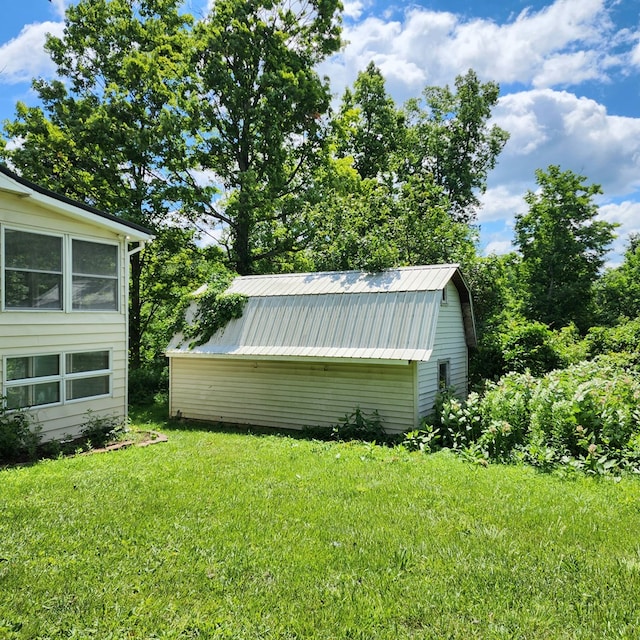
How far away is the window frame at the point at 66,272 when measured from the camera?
8.52 m

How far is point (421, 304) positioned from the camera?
10578mm

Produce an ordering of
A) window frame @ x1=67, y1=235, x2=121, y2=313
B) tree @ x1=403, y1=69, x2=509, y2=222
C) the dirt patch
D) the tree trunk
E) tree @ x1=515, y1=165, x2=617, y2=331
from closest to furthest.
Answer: the dirt patch
window frame @ x1=67, y1=235, x2=121, y2=313
the tree trunk
tree @ x1=515, y1=165, x2=617, y2=331
tree @ x1=403, y1=69, x2=509, y2=222

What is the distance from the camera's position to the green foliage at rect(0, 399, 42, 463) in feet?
25.8

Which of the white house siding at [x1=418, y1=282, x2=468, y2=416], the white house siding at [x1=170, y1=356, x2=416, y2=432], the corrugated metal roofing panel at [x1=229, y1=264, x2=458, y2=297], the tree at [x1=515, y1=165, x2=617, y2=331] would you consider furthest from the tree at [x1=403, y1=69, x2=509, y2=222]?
the white house siding at [x1=170, y1=356, x2=416, y2=432]

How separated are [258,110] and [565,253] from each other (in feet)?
65.9

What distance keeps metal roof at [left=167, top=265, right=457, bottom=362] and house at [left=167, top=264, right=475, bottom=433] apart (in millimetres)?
28

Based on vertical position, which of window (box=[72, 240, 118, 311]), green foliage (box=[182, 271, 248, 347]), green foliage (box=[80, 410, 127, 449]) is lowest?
green foliage (box=[80, 410, 127, 449])

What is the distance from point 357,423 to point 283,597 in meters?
6.85

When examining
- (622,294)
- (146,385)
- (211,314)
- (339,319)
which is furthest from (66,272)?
(622,294)

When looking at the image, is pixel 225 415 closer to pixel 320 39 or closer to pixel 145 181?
pixel 145 181

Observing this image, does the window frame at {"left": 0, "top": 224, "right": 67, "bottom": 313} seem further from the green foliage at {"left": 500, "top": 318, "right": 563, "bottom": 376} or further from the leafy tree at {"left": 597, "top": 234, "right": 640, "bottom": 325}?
the leafy tree at {"left": 597, "top": 234, "right": 640, "bottom": 325}

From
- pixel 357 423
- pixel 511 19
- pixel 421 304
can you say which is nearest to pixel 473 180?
pixel 511 19

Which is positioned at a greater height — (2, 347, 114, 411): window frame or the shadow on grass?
(2, 347, 114, 411): window frame

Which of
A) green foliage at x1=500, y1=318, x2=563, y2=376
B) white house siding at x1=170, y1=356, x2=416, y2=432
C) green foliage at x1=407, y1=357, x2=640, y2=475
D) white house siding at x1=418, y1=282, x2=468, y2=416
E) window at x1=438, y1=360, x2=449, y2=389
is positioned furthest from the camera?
green foliage at x1=500, y1=318, x2=563, y2=376
